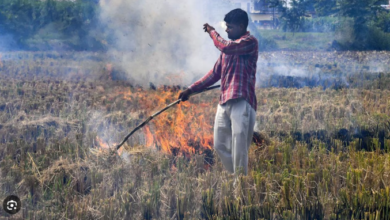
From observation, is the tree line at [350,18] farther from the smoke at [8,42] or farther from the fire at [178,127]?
the fire at [178,127]

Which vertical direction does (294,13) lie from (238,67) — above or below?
above

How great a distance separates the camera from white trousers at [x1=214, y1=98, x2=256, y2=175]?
4309 millimetres

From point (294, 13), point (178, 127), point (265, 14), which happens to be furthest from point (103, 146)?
point (265, 14)

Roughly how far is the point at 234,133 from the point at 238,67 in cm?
64

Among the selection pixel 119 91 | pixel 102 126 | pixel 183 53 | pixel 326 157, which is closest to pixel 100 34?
pixel 183 53

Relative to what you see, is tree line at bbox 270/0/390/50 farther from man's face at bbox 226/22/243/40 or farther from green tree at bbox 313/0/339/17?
man's face at bbox 226/22/243/40

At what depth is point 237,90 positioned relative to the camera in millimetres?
4305

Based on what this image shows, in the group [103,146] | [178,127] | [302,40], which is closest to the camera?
[103,146]

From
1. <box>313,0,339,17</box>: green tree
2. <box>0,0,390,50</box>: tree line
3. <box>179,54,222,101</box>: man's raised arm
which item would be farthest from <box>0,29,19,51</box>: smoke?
<box>179,54,222,101</box>: man's raised arm

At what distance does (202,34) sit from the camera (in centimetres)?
1248

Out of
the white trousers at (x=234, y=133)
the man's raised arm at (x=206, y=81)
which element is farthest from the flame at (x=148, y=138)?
the white trousers at (x=234, y=133)

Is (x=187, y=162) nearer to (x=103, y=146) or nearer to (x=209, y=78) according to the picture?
(x=209, y=78)

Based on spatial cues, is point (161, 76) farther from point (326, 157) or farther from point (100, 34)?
point (100, 34)

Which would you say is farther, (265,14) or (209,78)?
(265,14)
